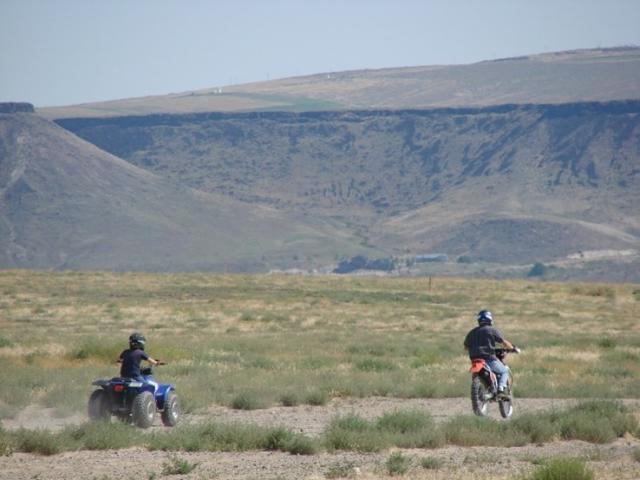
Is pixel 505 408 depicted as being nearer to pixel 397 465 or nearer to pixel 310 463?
pixel 310 463

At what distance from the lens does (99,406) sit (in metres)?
17.9

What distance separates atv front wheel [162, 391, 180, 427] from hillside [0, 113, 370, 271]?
121m

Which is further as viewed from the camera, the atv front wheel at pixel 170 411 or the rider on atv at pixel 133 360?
the atv front wheel at pixel 170 411

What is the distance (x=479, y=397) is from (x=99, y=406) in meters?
5.34

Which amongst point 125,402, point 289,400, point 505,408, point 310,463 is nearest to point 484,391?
point 505,408

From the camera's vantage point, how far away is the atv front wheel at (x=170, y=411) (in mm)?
18328

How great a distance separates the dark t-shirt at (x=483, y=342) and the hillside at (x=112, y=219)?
121 meters

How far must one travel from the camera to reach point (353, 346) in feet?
105

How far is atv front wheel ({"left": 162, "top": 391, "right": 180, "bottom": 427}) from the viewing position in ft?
60.1

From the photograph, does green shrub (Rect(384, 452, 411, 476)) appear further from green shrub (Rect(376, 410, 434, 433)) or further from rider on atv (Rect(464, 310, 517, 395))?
rider on atv (Rect(464, 310, 517, 395))

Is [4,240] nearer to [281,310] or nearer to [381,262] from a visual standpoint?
[381,262]

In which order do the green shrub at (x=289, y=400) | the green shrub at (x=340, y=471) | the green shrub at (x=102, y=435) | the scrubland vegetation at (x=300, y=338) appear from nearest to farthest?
1. the green shrub at (x=340, y=471)
2. the green shrub at (x=102, y=435)
3. the green shrub at (x=289, y=400)
4. the scrubland vegetation at (x=300, y=338)

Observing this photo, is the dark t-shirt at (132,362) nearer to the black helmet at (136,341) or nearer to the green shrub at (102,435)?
the black helmet at (136,341)

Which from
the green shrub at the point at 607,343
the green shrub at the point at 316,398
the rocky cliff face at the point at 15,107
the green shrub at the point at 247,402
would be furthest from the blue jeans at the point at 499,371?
the rocky cliff face at the point at 15,107
